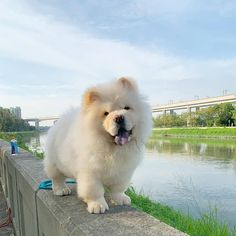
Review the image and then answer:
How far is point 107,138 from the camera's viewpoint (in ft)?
→ 8.62

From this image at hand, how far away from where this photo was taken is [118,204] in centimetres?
294

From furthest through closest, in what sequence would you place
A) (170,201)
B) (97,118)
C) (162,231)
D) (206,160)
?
(206,160) < (170,201) < (97,118) < (162,231)

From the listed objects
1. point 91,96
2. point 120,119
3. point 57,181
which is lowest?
point 57,181

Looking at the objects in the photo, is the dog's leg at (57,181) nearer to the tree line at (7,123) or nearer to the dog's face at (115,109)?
the dog's face at (115,109)

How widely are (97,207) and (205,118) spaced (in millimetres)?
72218

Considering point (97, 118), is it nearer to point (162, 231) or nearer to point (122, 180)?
point (122, 180)

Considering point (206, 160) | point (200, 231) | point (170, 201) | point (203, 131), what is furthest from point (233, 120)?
point (200, 231)

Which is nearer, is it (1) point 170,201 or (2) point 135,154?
(2) point 135,154

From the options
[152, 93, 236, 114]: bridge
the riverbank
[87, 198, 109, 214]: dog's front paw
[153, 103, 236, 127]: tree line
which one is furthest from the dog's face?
Result: [152, 93, 236, 114]: bridge

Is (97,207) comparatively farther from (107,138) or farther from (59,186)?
(59,186)

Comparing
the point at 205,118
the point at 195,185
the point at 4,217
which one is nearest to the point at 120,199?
the point at 4,217

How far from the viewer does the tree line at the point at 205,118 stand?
215 feet

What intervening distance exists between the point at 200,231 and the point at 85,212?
2.23 metres

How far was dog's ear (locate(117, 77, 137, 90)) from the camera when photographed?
2713mm
